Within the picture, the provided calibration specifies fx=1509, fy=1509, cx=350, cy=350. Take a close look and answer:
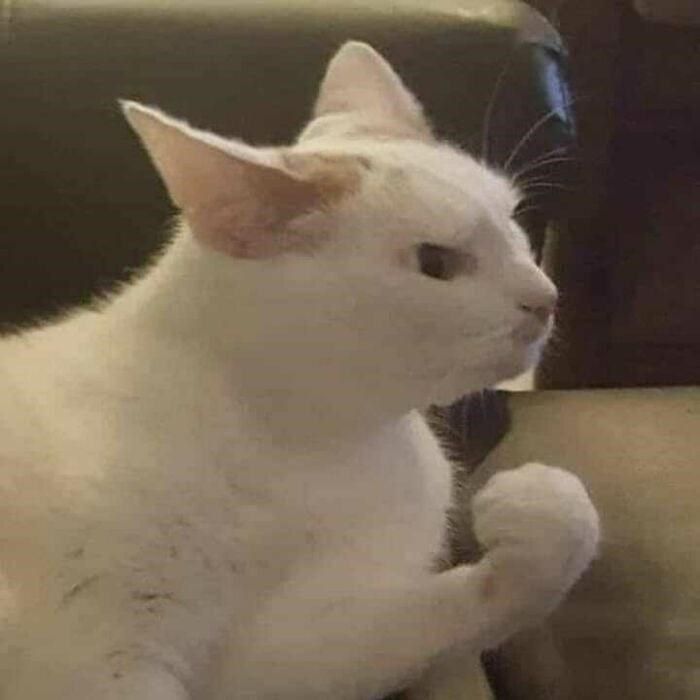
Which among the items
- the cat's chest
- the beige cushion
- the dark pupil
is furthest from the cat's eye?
the beige cushion

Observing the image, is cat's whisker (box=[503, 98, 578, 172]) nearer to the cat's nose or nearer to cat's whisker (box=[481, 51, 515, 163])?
cat's whisker (box=[481, 51, 515, 163])

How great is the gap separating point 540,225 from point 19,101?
0.43 metres

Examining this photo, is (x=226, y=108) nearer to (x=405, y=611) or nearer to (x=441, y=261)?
(x=441, y=261)

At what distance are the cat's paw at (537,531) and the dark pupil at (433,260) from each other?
13 cm

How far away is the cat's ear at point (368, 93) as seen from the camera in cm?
100

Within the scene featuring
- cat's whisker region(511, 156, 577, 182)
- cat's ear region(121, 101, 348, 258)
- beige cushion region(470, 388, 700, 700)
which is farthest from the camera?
cat's whisker region(511, 156, 577, 182)

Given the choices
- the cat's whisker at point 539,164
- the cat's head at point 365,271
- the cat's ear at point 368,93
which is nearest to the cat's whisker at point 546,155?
the cat's whisker at point 539,164

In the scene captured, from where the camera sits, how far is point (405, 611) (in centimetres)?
84

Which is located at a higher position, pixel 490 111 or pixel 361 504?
pixel 490 111

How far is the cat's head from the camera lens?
33.7 inches

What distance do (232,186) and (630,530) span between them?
0.41m

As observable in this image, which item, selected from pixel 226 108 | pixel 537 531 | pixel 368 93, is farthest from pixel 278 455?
pixel 226 108

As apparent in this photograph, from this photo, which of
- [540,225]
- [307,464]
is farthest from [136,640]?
[540,225]

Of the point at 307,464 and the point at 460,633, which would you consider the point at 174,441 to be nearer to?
the point at 307,464
